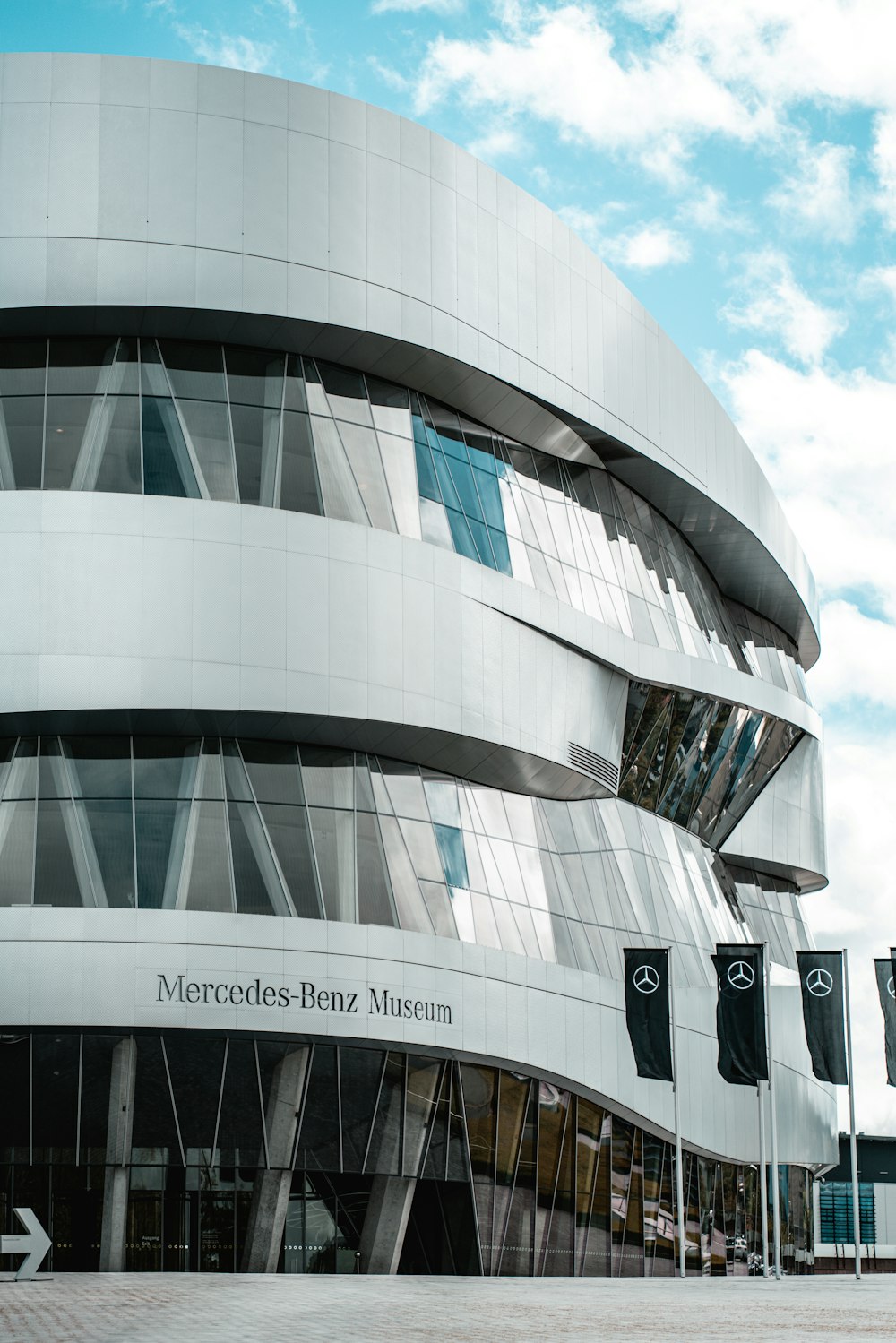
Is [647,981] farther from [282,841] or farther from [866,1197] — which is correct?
[866,1197]

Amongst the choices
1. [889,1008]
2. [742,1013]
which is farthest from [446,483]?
[889,1008]

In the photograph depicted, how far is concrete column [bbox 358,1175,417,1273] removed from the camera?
31.4 m

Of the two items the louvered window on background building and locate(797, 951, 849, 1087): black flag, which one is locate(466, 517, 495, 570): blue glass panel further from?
the louvered window on background building

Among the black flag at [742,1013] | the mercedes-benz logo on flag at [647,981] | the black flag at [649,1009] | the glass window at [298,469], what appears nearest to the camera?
the glass window at [298,469]

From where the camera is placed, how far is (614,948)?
3819 centimetres

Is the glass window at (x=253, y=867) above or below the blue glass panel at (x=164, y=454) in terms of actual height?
below

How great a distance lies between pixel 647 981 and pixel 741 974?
2.11m

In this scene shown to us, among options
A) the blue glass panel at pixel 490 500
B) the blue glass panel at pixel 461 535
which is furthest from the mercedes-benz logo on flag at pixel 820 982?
the blue glass panel at pixel 490 500

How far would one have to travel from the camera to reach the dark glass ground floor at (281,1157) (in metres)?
29.5

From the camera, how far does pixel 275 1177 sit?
100.0 feet

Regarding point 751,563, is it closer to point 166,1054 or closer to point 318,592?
point 318,592

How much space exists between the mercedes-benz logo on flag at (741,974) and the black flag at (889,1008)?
12.8 feet

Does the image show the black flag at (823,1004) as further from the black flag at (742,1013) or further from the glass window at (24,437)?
the glass window at (24,437)

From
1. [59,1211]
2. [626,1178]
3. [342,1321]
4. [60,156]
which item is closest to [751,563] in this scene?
[626,1178]
